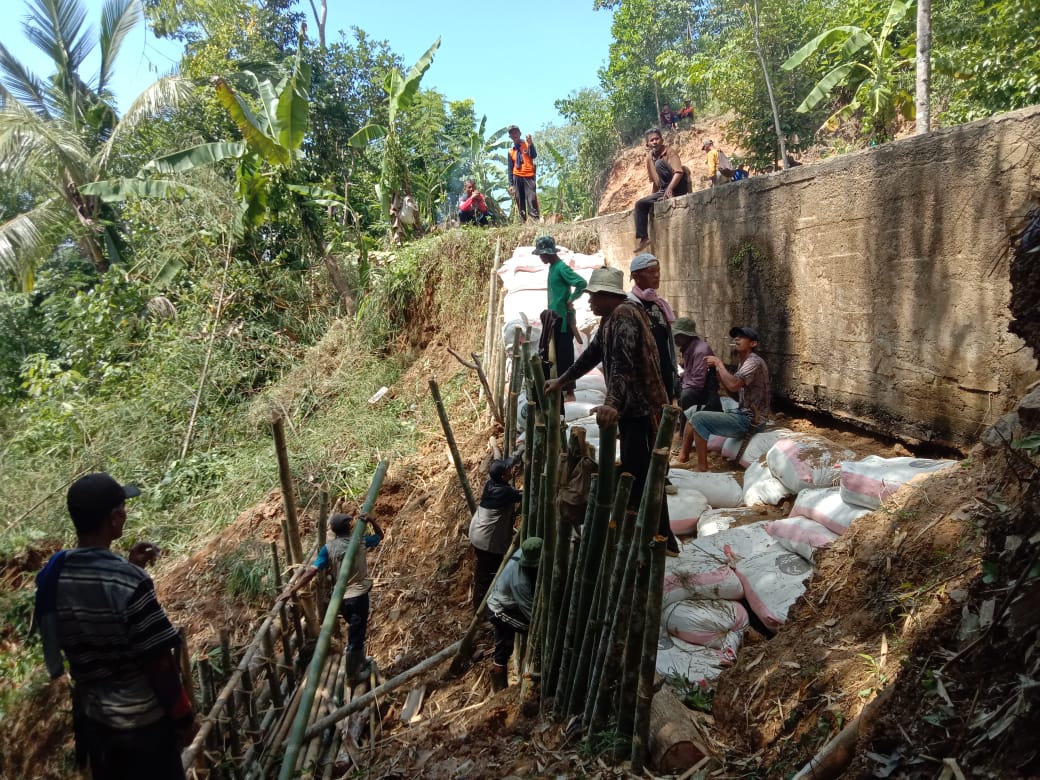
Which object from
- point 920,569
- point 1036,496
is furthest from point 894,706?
point 920,569

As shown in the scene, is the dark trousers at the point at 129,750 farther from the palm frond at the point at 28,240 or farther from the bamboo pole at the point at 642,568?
the palm frond at the point at 28,240

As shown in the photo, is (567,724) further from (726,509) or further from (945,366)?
(945,366)

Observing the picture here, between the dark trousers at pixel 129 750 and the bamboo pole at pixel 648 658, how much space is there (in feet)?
4.55

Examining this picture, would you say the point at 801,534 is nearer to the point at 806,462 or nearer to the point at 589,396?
the point at 806,462

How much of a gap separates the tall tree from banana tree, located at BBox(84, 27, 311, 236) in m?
1.55

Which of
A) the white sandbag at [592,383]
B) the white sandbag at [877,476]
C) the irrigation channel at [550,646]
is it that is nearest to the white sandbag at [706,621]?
the irrigation channel at [550,646]

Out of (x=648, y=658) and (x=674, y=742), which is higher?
(x=648, y=658)

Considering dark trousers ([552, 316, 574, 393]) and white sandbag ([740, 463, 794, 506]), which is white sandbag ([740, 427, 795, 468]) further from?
dark trousers ([552, 316, 574, 393])

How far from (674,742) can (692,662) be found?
1.88 ft

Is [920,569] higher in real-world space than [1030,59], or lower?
lower

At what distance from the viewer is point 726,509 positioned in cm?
355

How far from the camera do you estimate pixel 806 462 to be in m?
3.25

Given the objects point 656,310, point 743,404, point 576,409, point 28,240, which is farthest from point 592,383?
point 28,240

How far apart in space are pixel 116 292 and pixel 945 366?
1014 centimetres
